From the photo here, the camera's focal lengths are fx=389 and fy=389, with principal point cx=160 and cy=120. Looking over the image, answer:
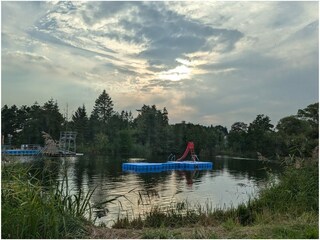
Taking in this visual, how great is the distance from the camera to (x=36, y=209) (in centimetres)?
324

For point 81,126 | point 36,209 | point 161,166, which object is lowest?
point 161,166

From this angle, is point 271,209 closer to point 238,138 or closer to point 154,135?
point 238,138

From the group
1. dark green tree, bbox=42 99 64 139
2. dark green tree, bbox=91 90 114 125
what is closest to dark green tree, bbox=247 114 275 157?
dark green tree, bbox=91 90 114 125

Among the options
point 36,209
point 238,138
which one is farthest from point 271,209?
point 238,138

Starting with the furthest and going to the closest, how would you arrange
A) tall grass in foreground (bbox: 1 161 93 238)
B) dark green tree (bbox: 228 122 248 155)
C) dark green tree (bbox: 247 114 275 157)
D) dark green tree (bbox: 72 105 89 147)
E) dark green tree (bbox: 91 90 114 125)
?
1. dark green tree (bbox: 91 90 114 125)
2. dark green tree (bbox: 228 122 248 155)
3. dark green tree (bbox: 72 105 89 147)
4. dark green tree (bbox: 247 114 275 157)
5. tall grass in foreground (bbox: 1 161 93 238)

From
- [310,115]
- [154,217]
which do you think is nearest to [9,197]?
[154,217]

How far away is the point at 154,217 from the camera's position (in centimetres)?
586

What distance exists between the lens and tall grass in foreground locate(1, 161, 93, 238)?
123 inches

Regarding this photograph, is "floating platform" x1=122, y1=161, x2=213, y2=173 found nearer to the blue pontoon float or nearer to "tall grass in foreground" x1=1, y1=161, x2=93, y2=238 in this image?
the blue pontoon float

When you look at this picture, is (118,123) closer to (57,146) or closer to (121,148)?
(121,148)

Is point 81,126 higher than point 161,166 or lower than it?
higher

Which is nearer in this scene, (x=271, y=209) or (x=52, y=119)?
(x=271, y=209)

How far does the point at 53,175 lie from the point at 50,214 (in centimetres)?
117

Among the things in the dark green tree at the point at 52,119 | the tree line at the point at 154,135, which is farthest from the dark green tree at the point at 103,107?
the dark green tree at the point at 52,119
